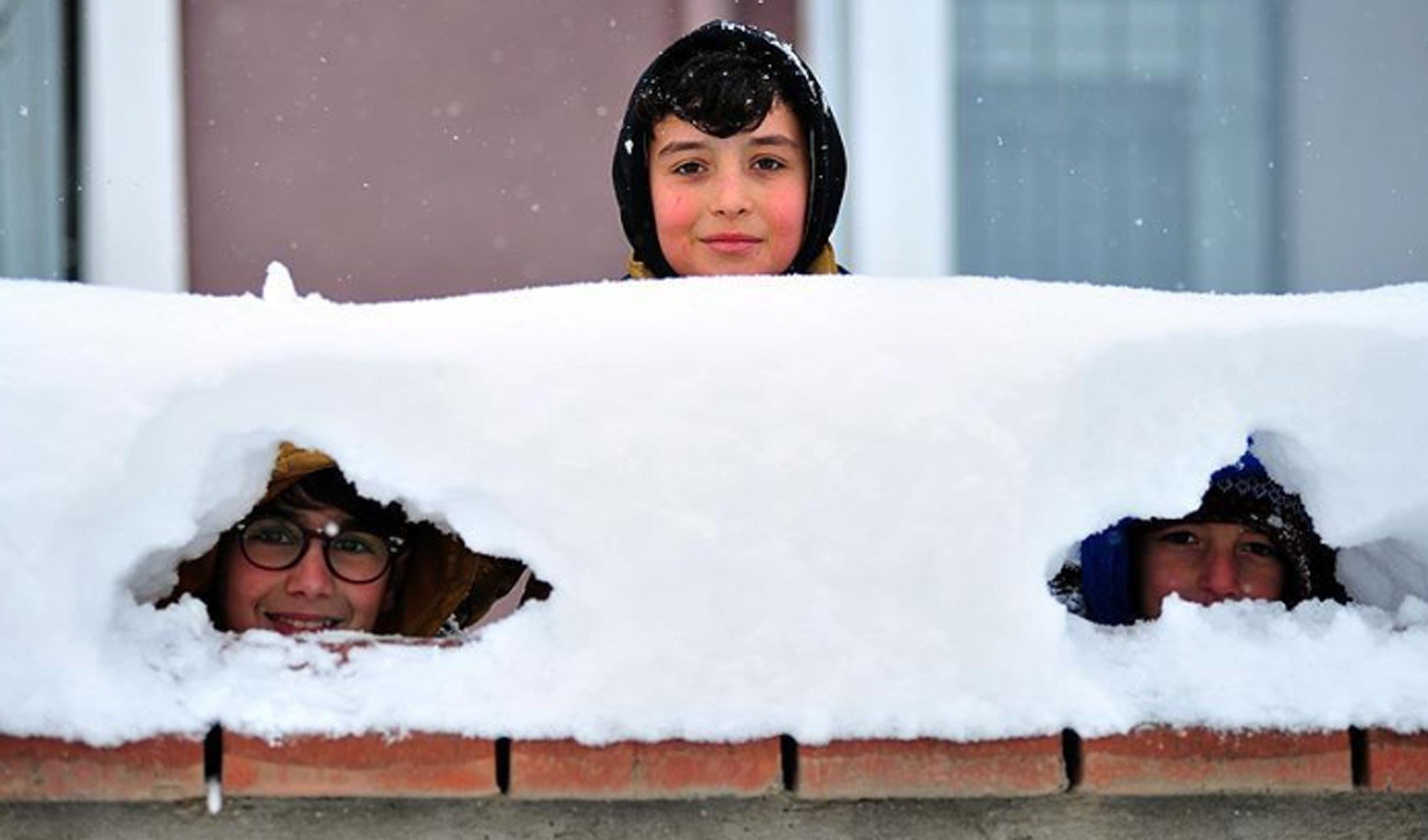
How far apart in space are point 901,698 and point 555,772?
0.33 m

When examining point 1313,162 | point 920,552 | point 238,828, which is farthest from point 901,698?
point 1313,162

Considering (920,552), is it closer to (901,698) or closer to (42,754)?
(901,698)

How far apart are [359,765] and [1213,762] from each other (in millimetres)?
803

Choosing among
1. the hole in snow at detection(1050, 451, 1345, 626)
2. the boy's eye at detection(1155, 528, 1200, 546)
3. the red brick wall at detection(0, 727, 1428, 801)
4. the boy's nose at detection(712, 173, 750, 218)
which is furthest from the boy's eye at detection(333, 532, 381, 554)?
the boy's eye at detection(1155, 528, 1200, 546)

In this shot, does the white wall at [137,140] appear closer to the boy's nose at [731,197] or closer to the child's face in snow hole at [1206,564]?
the boy's nose at [731,197]

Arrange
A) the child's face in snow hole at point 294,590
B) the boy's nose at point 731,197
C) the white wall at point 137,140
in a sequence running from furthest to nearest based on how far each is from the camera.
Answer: the white wall at point 137,140
the boy's nose at point 731,197
the child's face in snow hole at point 294,590

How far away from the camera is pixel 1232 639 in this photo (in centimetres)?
195

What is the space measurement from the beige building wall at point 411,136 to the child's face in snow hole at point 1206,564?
7.84ft

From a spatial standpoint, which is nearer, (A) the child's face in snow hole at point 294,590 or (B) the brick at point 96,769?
(B) the brick at point 96,769

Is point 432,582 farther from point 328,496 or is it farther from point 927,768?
point 927,768

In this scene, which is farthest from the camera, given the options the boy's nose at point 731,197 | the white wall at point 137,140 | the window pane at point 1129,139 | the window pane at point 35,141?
the window pane at point 1129,139

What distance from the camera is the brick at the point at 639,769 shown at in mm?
1834

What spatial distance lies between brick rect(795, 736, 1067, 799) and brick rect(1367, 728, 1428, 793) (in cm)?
31

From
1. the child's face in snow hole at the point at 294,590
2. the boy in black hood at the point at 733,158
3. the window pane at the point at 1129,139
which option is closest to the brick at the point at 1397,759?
the child's face in snow hole at the point at 294,590
